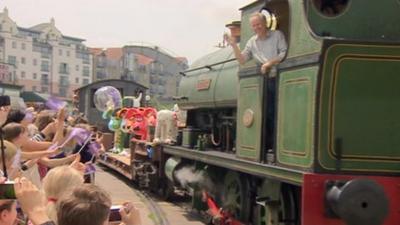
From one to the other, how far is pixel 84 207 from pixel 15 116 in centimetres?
391

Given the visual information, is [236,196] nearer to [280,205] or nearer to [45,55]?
[280,205]

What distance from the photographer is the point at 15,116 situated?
6.42 m

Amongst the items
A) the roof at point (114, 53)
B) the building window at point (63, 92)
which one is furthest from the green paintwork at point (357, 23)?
the roof at point (114, 53)

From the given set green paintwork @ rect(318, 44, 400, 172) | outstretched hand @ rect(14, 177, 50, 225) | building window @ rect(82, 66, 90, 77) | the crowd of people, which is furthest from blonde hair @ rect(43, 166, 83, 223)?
building window @ rect(82, 66, 90, 77)

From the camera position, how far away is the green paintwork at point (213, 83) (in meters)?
9.20

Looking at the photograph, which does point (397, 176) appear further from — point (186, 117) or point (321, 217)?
point (186, 117)

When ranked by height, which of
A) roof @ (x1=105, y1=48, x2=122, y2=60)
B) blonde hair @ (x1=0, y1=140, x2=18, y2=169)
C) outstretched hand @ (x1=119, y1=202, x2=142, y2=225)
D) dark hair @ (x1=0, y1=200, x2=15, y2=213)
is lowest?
outstretched hand @ (x1=119, y1=202, x2=142, y2=225)

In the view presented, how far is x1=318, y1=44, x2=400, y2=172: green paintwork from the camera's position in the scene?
5.59 m

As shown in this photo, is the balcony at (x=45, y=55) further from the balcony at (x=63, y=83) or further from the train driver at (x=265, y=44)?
the train driver at (x=265, y=44)

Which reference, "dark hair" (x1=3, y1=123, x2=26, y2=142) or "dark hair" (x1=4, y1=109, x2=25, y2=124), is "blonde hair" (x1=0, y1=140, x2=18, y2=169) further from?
"dark hair" (x1=4, y1=109, x2=25, y2=124)

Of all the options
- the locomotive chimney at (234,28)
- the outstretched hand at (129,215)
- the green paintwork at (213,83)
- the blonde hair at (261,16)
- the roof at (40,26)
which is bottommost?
the outstretched hand at (129,215)

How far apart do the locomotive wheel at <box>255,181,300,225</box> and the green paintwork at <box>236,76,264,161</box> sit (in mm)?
393

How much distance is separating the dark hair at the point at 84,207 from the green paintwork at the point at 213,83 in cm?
601

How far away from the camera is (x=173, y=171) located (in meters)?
11.1
